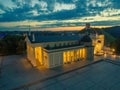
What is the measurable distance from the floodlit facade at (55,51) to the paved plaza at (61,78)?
56.9 inches

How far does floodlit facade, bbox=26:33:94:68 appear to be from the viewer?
17.8 meters

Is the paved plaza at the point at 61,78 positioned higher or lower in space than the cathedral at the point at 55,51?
lower

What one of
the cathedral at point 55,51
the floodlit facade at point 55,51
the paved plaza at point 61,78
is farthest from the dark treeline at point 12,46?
the paved plaza at point 61,78

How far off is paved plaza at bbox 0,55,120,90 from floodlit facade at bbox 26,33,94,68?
1.44m

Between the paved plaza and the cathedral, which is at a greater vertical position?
the cathedral

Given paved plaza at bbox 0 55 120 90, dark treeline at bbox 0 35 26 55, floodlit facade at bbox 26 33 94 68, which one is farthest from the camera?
dark treeline at bbox 0 35 26 55

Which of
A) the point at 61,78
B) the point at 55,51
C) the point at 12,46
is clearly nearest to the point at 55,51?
the point at 55,51

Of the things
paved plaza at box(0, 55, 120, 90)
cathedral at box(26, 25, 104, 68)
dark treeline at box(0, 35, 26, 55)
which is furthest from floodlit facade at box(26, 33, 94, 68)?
dark treeline at box(0, 35, 26, 55)

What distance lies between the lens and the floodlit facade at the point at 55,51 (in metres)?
17.8

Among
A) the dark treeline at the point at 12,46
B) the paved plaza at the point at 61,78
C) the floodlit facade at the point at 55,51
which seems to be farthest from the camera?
the dark treeline at the point at 12,46

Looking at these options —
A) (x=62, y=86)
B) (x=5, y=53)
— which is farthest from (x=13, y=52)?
(x=62, y=86)

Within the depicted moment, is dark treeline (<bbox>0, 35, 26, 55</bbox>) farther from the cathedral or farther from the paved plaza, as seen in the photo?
the paved plaza

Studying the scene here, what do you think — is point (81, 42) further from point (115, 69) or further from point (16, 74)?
point (16, 74)

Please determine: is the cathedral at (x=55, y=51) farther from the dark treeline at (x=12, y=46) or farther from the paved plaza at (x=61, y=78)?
the dark treeline at (x=12, y=46)
